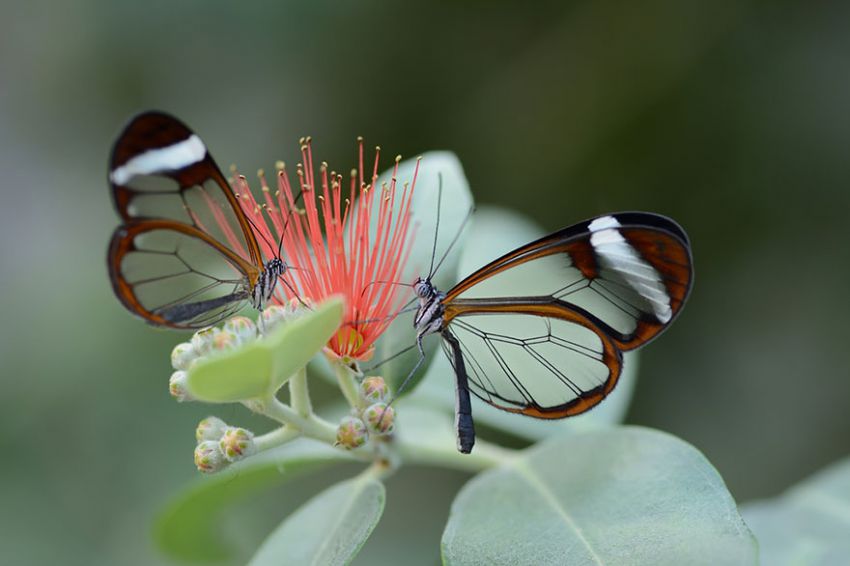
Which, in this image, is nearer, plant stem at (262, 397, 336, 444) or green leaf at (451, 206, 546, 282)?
plant stem at (262, 397, 336, 444)

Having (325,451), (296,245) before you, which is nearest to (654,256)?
(296,245)

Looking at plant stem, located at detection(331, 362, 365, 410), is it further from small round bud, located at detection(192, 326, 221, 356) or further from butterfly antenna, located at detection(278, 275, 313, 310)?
small round bud, located at detection(192, 326, 221, 356)

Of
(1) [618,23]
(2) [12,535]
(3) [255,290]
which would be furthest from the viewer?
(1) [618,23]

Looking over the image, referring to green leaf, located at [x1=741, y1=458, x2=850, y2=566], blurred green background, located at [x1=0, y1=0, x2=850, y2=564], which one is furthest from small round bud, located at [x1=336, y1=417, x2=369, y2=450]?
blurred green background, located at [x1=0, y1=0, x2=850, y2=564]

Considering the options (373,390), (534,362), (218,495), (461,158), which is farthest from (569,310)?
(461,158)

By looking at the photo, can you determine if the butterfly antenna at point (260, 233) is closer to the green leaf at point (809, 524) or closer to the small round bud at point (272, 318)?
the small round bud at point (272, 318)

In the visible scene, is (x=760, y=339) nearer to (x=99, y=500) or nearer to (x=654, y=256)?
(x=654, y=256)

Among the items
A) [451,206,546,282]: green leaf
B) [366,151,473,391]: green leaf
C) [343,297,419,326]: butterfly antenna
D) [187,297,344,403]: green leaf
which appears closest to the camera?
Result: [187,297,344,403]: green leaf
